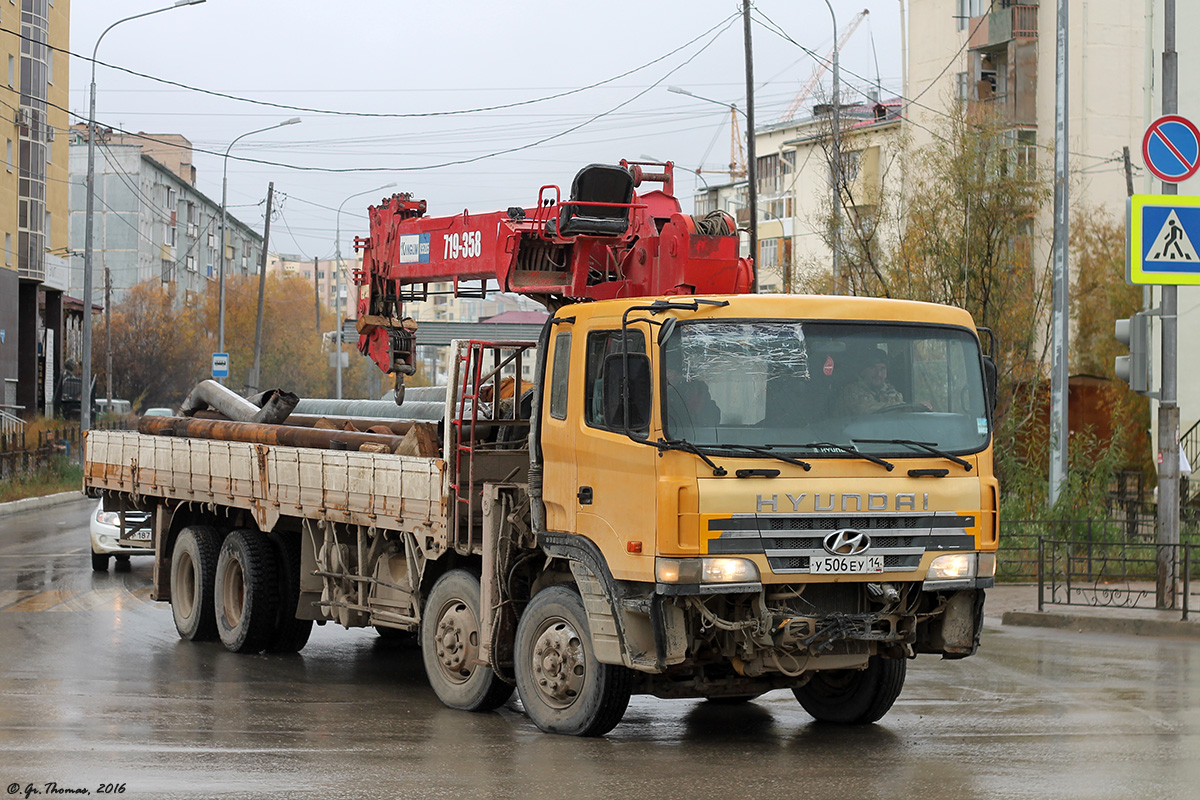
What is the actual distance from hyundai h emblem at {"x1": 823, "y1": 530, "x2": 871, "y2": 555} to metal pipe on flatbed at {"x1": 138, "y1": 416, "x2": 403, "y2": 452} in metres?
4.08

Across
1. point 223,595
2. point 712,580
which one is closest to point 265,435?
point 223,595

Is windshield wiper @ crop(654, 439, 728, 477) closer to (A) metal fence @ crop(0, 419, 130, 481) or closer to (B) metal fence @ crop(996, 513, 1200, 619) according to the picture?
(B) metal fence @ crop(996, 513, 1200, 619)

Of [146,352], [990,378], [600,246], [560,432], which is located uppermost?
[146,352]

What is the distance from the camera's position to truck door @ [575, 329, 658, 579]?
830 centimetres

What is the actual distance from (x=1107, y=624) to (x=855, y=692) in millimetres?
6386

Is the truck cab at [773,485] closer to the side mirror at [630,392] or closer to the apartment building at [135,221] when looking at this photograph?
the side mirror at [630,392]

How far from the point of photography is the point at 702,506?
8109 millimetres

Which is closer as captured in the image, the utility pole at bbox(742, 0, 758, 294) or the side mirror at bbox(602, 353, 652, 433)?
the side mirror at bbox(602, 353, 652, 433)

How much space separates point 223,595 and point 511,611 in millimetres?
4612

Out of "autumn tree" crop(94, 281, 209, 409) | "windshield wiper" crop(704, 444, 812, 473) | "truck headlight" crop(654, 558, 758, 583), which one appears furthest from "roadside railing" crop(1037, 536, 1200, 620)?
"autumn tree" crop(94, 281, 209, 409)

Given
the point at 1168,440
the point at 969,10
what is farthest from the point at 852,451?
the point at 969,10

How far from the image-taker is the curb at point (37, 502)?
103 feet

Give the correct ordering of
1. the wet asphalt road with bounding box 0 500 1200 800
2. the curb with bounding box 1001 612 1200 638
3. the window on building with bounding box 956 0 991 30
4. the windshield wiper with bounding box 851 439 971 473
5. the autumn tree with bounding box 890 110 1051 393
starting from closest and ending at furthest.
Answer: the wet asphalt road with bounding box 0 500 1200 800 < the windshield wiper with bounding box 851 439 971 473 < the curb with bounding box 1001 612 1200 638 < the autumn tree with bounding box 890 110 1051 393 < the window on building with bounding box 956 0 991 30

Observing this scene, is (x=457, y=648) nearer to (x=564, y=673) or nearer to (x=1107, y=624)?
(x=564, y=673)
